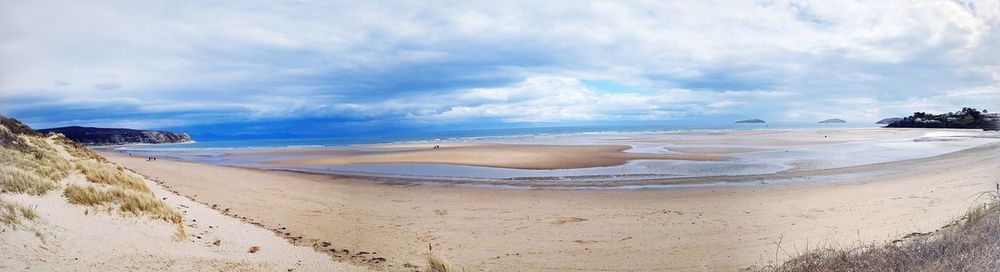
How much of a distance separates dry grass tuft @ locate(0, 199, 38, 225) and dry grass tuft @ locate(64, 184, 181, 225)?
1703 mm

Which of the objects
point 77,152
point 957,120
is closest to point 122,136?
point 77,152

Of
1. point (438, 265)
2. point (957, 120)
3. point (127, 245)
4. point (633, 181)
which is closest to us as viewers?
point (127, 245)

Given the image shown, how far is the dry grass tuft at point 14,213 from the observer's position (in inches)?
247

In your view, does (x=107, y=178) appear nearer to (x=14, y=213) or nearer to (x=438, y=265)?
(x=14, y=213)

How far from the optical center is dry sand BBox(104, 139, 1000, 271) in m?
8.30

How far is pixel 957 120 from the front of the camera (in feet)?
241

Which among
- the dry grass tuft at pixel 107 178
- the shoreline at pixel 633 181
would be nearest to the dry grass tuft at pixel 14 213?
the dry grass tuft at pixel 107 178

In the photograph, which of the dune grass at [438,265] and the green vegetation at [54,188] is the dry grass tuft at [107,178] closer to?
the green vegetation at [54,188]

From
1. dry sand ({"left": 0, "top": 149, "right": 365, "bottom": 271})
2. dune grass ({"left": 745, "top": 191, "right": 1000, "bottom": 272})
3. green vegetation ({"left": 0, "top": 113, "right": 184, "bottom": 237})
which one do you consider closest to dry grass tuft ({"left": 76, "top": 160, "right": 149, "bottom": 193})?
green vegetation ({"left": 0, "top": 113, "right": 184, "bottom": 237})

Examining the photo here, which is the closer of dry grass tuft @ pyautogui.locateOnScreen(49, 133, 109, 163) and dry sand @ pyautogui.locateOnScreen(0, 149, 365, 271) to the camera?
dry sand @ pyautogui.locateOnScreen(0, 149, 365, 271)

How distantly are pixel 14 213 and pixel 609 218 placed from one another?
32.1 ft

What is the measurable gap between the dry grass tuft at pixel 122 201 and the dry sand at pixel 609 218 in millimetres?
2103

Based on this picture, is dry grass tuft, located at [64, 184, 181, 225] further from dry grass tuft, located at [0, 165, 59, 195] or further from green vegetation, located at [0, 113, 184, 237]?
dry grass tuft, located at [0, 165, 59, 195]

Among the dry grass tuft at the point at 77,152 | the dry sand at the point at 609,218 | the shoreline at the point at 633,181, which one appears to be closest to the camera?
the dry sand at the point at 609,218
